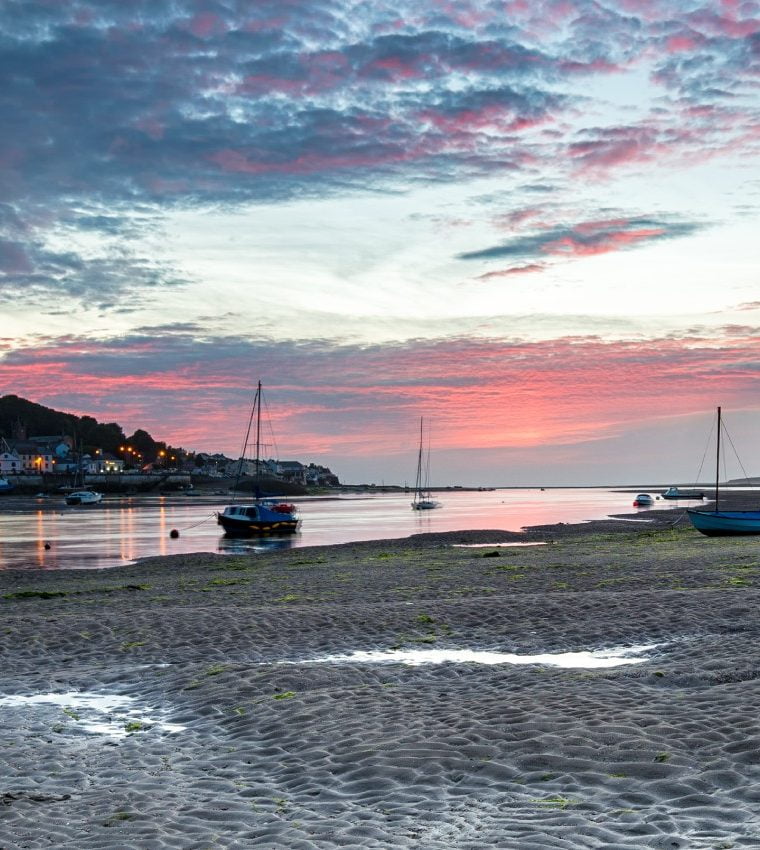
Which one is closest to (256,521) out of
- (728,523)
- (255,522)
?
(255,522)

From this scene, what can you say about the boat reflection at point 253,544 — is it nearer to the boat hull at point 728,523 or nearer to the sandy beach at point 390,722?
the boat hull at point 728,523

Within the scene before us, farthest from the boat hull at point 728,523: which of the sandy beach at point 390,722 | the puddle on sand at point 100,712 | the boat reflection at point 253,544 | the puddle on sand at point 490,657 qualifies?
the puddle on sand at point 100,712

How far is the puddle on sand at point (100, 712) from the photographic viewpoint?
12266 millimetres

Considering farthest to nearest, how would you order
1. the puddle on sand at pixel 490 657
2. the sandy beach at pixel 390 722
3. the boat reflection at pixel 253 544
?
1. the boat reflection at pixel 253 544
2. the puddle on sand at pixel 490 657
3. the sandy beach at pixel 390 722

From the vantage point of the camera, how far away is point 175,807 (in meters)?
8.88

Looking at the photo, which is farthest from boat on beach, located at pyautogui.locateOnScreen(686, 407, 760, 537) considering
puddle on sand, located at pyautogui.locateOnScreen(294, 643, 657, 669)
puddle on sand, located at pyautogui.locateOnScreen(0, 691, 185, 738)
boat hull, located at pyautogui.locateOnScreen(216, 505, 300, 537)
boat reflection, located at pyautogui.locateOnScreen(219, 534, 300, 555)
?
puddle on sand, located at pyautogui.locateOnScreen(0, 691, 185, 738)

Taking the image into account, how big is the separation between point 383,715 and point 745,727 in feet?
14.7

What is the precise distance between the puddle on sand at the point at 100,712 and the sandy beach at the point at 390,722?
0.06 meters

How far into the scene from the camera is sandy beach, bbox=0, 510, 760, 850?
8.16m

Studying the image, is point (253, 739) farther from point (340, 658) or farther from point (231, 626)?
point (231, 626)

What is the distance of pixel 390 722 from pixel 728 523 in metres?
40.3

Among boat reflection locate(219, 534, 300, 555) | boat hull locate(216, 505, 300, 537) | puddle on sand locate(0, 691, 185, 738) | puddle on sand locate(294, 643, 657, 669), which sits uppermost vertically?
puddle on sand locate(294, 643, 657, 669)

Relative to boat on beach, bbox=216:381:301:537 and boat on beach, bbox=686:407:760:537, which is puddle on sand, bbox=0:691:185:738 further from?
boat on beach, bbox=216:381:301:537

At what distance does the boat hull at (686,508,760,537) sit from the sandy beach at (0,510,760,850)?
23353 millimetres
